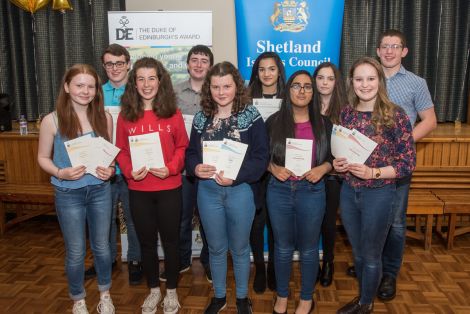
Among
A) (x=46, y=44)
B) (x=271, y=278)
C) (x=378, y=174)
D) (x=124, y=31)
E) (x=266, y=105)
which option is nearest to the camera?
(x=378, y=174)

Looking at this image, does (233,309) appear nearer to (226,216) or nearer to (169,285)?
(169,285)

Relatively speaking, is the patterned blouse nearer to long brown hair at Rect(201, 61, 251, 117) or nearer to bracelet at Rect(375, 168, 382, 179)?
bracelet at Rect(375, 168, 382, 179)

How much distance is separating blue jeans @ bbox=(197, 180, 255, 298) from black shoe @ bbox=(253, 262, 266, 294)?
463 millimetres

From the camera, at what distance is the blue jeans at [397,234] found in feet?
9.18

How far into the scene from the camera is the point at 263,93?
2945 mm

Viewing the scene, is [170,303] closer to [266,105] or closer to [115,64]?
[266,105]

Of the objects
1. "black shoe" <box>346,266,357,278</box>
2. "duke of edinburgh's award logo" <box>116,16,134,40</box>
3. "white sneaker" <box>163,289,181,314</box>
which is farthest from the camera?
"duke of edinburgh's award logo" <box>116,16,134,40</box>

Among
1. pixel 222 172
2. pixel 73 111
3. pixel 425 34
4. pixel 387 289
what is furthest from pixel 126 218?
pixel 425 34

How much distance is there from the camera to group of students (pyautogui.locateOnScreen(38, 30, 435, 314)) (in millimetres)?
2273

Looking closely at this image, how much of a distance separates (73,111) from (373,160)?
170 centimetres

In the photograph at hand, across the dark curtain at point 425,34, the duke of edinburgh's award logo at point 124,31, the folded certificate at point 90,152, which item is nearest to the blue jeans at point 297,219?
the folded certificate at point 90,152

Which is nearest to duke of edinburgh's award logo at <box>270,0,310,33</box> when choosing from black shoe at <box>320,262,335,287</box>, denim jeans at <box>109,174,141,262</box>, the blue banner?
the blue banner

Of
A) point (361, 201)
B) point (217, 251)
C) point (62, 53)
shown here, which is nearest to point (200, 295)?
point (217, 251)

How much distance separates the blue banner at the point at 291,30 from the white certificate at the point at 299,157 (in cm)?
126
